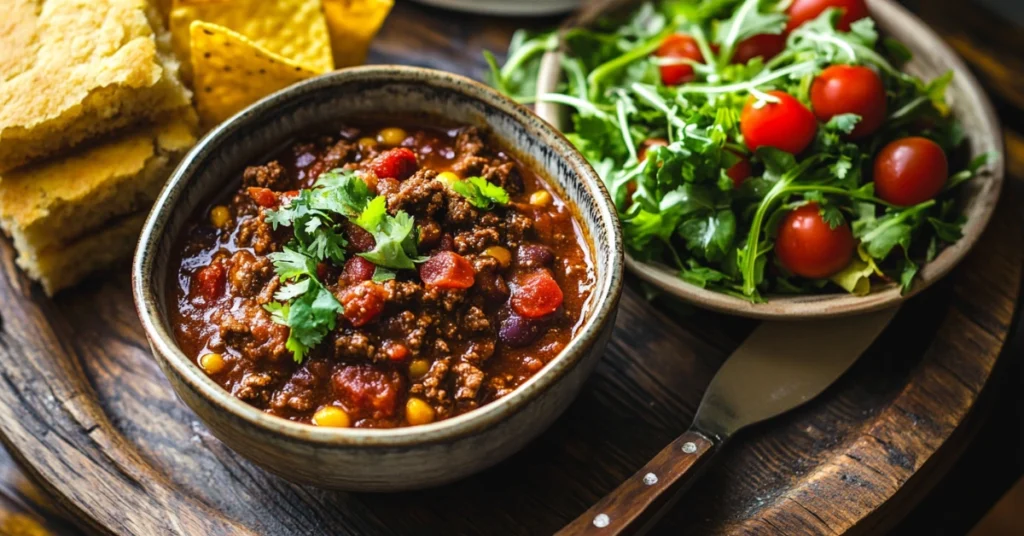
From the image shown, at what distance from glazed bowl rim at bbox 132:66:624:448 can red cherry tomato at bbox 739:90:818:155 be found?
84 centimetres

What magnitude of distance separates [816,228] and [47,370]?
10.2 ft

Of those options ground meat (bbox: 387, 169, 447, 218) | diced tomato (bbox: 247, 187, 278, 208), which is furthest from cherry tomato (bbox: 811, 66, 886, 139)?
diced tomato (bbox: 247, 187, 278, 208)

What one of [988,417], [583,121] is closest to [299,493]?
[583,121]

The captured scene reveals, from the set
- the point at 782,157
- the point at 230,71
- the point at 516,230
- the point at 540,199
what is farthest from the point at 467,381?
the point at 230,71

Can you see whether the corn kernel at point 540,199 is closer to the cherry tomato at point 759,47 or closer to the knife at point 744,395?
the knife at point 744,395

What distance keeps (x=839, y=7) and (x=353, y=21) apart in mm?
2291

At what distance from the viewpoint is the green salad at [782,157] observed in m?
3.52

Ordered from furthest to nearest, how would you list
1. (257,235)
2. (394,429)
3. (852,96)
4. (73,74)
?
(852,96), (73,74), (257,235), (394,429)

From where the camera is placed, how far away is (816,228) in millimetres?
3480

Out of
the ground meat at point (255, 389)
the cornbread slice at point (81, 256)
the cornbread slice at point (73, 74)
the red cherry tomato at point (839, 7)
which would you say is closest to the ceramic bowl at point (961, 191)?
the red cherry tomato at point (839, 7)

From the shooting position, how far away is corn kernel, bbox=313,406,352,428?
2.71 metres

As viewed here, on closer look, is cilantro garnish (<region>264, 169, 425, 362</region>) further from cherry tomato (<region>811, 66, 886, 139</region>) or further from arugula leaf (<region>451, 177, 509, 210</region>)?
cherry tomato (<region>811, 66, 886, 139</region>)

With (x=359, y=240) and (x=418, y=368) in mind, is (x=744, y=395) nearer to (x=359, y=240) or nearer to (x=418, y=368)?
(x=418, y=368)

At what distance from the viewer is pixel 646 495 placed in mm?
2836
